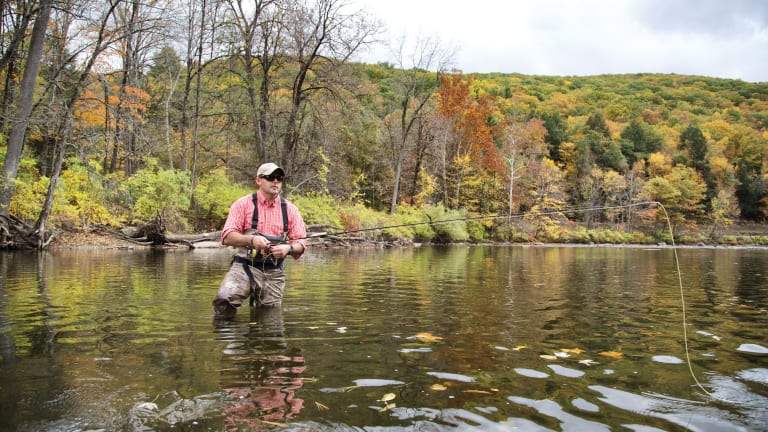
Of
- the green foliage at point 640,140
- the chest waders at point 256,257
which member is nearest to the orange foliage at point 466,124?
the green foliage at point 640,140

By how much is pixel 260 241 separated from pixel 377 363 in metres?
2.54

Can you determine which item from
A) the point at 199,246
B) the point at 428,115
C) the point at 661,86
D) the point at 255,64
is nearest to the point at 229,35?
the point at 255,64

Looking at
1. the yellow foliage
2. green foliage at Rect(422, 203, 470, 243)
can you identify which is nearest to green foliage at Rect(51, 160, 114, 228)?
green foliage at Rect(422, 203, 470, 243)

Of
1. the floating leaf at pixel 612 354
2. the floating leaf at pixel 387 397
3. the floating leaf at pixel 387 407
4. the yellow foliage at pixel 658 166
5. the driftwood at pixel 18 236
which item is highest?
the yellow foliage at pixel 658 166

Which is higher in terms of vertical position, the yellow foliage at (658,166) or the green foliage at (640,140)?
the green foliage at (640,140)

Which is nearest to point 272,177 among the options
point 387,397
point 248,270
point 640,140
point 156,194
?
point 248,270

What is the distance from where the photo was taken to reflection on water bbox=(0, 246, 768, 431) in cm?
295

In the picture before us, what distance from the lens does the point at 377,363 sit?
13.6 ft

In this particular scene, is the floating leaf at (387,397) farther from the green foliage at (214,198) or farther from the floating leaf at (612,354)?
the green foliage at (214,198)

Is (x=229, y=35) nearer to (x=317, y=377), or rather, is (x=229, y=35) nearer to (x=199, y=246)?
(x=199, y=246)

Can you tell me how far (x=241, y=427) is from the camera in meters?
2.71

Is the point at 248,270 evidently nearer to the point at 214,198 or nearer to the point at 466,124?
the point at 214,198

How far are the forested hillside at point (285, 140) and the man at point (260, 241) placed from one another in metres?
3.88

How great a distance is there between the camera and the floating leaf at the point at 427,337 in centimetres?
504
